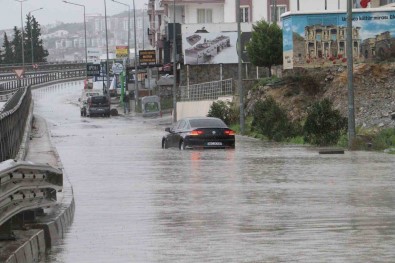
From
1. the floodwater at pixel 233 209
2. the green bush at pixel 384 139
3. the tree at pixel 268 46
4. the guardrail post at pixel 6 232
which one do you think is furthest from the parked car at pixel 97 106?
the guardrail post at pixel 6 232

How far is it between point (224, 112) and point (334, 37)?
9739 mm

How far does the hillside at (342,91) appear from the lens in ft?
174

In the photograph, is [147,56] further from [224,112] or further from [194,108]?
[224,112]

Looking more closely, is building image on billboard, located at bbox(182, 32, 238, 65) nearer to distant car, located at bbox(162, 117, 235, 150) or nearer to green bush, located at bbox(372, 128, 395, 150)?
distant car, located at bbox(162, 117, 235, 150)

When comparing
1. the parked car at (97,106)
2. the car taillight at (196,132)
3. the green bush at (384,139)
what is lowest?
the parked car at (97,106)

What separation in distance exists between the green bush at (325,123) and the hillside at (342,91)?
3937mm

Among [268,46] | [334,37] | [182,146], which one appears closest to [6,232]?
[182,146]

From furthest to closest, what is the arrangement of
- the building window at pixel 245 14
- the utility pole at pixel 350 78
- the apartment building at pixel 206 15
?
the building window at pixel 245 14 < the apartment building at pixel 206 15 < the utility pole at pixel 350 78

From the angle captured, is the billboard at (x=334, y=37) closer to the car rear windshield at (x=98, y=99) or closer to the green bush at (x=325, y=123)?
the green bush at (x=325, y=123)

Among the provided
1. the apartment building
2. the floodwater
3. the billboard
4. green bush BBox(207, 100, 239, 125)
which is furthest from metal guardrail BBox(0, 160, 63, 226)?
the apartment building

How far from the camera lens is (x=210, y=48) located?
10125cm

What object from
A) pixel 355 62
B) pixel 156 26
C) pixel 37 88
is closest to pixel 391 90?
pixel 355 62

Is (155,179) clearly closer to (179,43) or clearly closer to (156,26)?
(179,43)

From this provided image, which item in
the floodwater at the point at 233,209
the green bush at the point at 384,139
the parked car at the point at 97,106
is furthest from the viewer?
the parked car at the point at 97,106
